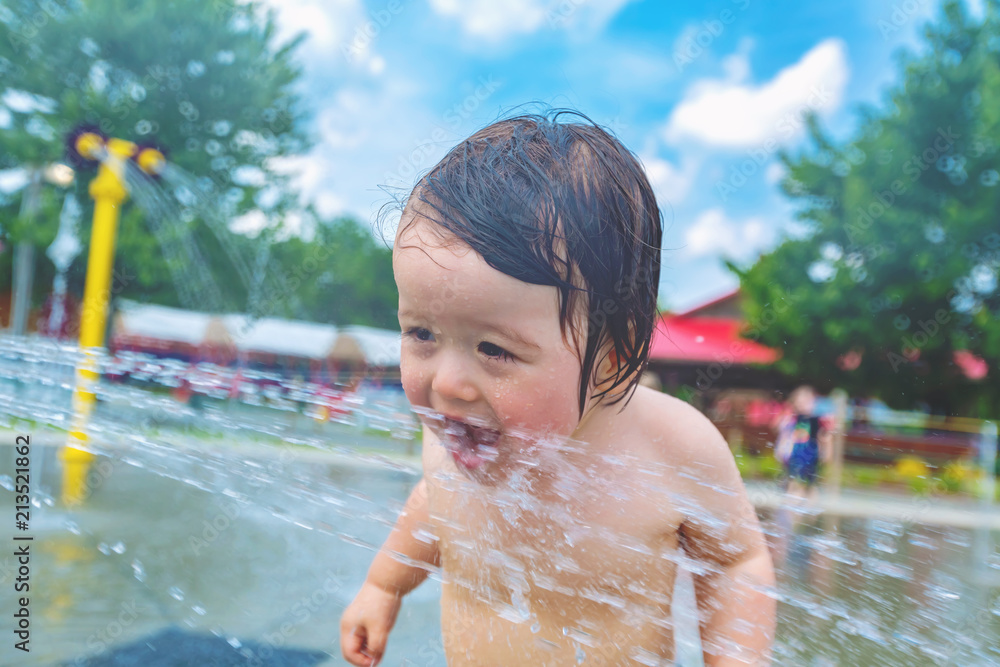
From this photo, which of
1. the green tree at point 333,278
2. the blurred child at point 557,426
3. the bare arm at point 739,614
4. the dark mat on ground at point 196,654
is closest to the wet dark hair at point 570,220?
the blurred child at point 557,426

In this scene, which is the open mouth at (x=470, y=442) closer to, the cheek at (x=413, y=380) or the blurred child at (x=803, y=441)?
the cheek at (x=413, y=380)

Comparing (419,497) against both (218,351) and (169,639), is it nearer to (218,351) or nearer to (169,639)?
(169,639)

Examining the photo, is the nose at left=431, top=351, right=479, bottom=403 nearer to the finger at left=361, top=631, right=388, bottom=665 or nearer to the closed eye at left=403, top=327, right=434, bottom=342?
the closed eye at left=403, top=327, right=434, bottom=342

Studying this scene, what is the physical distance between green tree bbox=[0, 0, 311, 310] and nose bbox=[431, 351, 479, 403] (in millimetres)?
12933

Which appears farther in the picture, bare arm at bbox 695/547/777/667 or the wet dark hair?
bare arm at bbox 695/547/777/667

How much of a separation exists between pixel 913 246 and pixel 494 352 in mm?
11725

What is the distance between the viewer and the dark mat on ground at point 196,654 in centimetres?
161

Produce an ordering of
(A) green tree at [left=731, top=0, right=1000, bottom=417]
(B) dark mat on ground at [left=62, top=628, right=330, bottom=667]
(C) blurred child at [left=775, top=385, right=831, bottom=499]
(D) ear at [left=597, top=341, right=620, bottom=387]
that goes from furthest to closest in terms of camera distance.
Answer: (A) green tree at [left=731, top=0, right=1000, bottom=417], (C) blurred child at [left=775, top=385, right=831, bottom=499], (B) dark mat on ground at [left=62, top=628, right=330, bottom=667], (D) ear at [left=597, top=341, right=620, bottom=387]

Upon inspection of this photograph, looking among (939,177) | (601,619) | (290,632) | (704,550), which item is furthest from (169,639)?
A: (939,177)

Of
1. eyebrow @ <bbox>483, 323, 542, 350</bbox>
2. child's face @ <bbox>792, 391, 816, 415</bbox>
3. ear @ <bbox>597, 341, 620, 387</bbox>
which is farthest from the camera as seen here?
child's face @ <bbox>792, 391, 816, 415</bbox>

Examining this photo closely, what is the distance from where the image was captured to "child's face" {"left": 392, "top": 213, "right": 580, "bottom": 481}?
1.04 meters

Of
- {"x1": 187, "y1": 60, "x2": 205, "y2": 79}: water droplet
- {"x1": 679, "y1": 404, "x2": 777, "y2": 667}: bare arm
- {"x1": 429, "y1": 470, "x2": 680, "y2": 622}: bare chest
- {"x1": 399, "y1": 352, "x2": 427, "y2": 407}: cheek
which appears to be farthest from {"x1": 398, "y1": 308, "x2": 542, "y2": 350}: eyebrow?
{"x1": 187, "y1": 60, "x2": 205, "y2": 79}: water droplet

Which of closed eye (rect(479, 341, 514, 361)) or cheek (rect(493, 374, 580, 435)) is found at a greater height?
closed eye (rect(479, 341, 514, 361))

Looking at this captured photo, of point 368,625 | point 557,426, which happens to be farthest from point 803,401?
point 557,426
